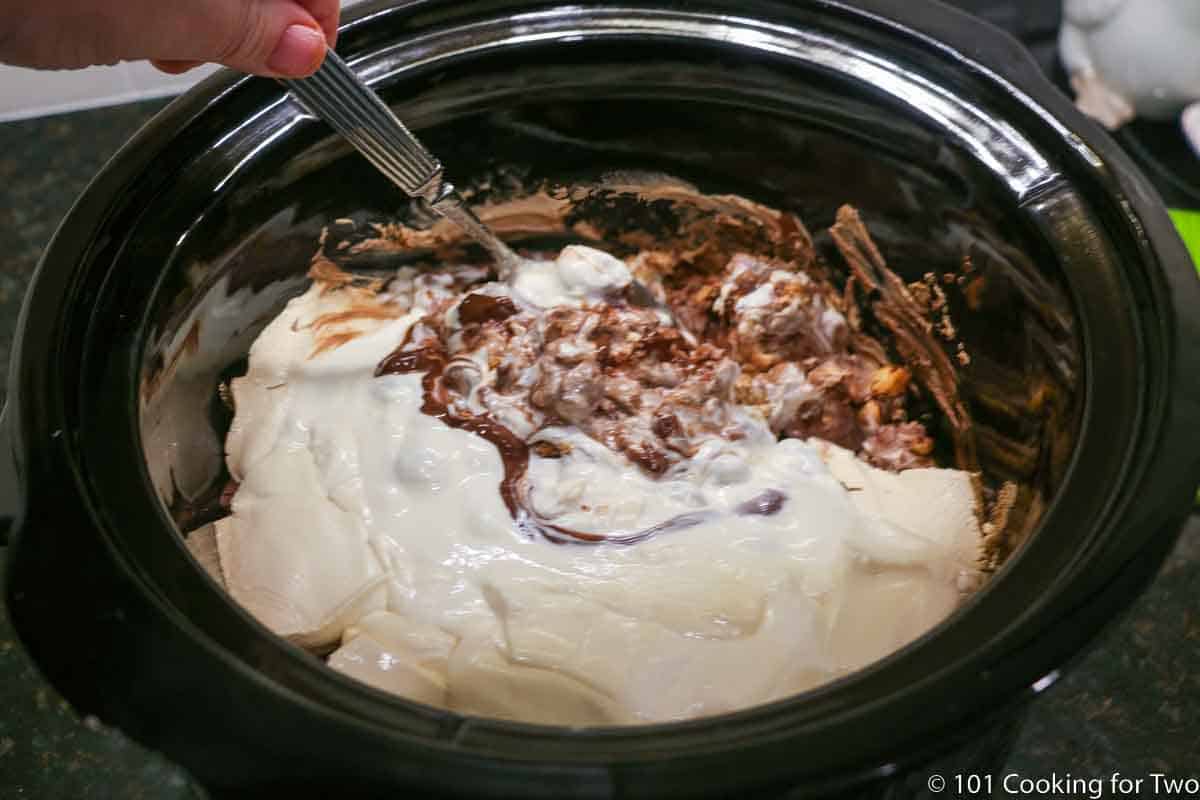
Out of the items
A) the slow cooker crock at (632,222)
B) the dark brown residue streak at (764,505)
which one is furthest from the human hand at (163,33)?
the dark brown residue streak at (764,505)

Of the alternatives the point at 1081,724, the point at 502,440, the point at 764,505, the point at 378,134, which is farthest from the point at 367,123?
the point at 1081,724

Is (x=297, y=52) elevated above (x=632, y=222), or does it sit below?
above

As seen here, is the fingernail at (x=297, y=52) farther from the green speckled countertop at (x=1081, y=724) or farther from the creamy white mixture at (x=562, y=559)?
the green speckled countertop at (x=1081, y=724)

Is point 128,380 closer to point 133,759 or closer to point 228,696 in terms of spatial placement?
point 228,696

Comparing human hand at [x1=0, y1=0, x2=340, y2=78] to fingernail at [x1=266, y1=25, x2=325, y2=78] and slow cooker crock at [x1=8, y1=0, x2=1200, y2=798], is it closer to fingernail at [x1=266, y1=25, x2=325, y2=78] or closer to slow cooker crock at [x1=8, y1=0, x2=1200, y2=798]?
fingernail at [x1=266, y1=25, x2=325, y2=78]

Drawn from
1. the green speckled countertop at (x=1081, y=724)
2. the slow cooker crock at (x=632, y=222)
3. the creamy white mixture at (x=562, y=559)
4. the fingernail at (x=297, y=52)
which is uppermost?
the fingernail at (x=297, y=52)

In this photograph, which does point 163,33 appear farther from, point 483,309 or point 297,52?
point 483,309
